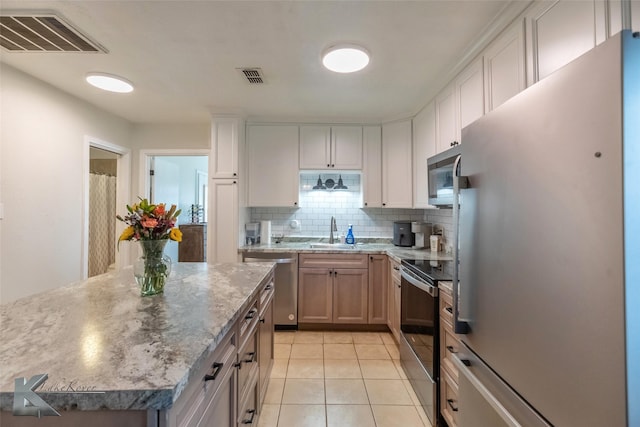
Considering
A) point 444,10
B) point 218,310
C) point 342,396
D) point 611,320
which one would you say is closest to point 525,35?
point 444,10

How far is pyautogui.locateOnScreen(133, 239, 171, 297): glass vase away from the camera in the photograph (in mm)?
1303

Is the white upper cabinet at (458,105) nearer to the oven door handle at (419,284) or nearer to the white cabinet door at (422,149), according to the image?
the white cabinet door at (422,149)

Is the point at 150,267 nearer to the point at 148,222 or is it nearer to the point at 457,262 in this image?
the point at 148,222

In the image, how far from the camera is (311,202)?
3666 mm

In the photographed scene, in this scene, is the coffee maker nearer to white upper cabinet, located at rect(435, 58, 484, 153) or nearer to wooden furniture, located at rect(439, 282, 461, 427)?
white upper cabinet, located at rect(435, 58, 484, 153)

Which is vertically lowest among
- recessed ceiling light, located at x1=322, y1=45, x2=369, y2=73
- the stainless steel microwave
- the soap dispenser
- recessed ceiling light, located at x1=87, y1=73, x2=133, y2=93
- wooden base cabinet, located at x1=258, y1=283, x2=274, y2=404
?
wooden base cabinet, located at x1=258, y1=283, x2=274, y2=404

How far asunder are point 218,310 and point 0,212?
2293 mm

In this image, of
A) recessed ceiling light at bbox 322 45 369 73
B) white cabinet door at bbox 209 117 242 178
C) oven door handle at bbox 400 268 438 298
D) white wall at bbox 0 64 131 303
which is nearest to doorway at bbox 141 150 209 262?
white cabinet door at bbox 209 117 242 178

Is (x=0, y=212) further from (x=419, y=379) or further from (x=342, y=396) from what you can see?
(x=419, y=379)

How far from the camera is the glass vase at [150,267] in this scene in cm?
130

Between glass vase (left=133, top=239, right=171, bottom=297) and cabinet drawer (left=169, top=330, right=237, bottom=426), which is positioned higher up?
glass vase (left=133, top=239, right=171, bottom=297)

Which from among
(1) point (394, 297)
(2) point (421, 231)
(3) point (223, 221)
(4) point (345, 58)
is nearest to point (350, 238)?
(2) point (421, 231)

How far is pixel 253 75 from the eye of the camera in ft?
7.57

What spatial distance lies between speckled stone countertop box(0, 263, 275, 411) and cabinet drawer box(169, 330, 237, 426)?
9cm
